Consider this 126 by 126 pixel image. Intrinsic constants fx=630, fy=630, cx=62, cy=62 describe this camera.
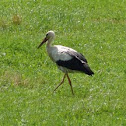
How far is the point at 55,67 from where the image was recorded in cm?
1428

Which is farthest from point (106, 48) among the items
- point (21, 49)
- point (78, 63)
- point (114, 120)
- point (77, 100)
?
point (114, 120)

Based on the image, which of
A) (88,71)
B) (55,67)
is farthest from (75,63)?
(55,67)

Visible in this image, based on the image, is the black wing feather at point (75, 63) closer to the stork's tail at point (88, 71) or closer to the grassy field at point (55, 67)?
the stork's tail at point (88, 71)

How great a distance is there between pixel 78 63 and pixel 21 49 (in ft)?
9.22

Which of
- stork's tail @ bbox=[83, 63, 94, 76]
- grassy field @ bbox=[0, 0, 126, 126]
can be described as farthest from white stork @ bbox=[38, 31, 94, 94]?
grassy field @ bbox=[0, 0, 126, 126]

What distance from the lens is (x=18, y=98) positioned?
11.8 meters

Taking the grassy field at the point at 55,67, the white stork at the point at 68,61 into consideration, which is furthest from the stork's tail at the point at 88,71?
the grassy field at the point at 55,67

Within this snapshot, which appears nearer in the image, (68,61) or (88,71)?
(88,71)

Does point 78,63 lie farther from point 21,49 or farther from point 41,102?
point 21,49

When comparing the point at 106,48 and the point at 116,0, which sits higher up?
the point at 106,48

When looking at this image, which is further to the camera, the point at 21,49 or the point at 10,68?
the point at 21,49

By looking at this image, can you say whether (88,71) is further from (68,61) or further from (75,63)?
(68,61)

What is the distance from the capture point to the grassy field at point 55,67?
1092 cm

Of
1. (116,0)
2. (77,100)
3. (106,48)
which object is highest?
(77,100)
